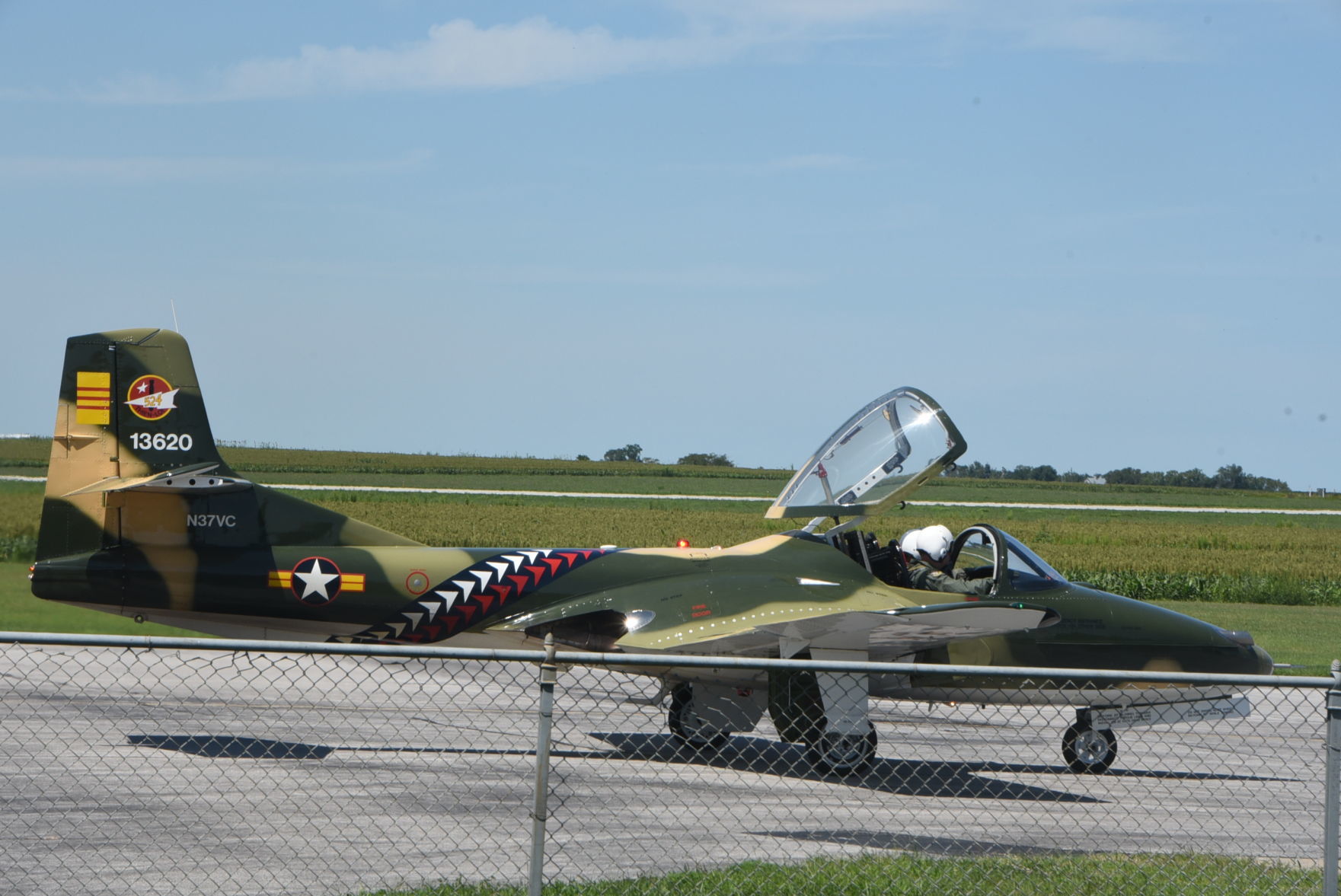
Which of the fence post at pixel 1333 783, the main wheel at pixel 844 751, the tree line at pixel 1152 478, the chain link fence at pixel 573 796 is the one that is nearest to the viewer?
the fence post at pixel 1333 783

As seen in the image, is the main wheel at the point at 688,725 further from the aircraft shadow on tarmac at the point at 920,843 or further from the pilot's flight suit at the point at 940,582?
the aircraft shadow on tarmac at the point at 920,843

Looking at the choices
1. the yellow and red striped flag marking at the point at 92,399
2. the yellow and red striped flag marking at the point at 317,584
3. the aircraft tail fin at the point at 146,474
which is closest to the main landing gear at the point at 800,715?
the yellow and red striped flag marking at the point at 317,584

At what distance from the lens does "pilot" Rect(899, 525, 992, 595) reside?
38.7ft

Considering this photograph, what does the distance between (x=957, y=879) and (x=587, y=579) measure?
586cm

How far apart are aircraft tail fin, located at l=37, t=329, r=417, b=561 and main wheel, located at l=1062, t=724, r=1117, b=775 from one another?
23.1 ft

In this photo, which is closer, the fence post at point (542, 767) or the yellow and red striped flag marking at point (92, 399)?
the fence post at point (542, 767)

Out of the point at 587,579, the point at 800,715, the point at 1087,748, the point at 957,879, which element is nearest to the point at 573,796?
the point at 800,715

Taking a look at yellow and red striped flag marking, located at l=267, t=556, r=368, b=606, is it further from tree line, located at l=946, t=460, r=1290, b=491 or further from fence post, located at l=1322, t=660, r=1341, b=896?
tree line, located at l=946, t=460, r=1290, b=491

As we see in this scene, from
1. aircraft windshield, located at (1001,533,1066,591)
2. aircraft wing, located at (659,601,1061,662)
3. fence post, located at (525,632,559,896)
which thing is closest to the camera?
fence post, located at (525,632,559,896)

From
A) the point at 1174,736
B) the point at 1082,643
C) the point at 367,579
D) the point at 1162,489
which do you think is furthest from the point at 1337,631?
the point at 1162,489

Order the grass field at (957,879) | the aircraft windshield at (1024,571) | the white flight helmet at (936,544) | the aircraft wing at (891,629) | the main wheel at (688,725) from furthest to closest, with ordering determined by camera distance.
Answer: the main wheel at (688,725), the white flight helmet at (936,544), the aircraft windshield at (1024,571), the aircraft wing at (891,629), the grass field at (957,879)

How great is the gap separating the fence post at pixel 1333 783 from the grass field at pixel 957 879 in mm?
1312

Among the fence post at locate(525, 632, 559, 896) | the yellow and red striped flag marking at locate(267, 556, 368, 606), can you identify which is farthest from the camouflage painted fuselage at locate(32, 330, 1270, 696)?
the fence post at locate(525, 632, 559, 896)

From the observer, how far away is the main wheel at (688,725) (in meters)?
12.1
